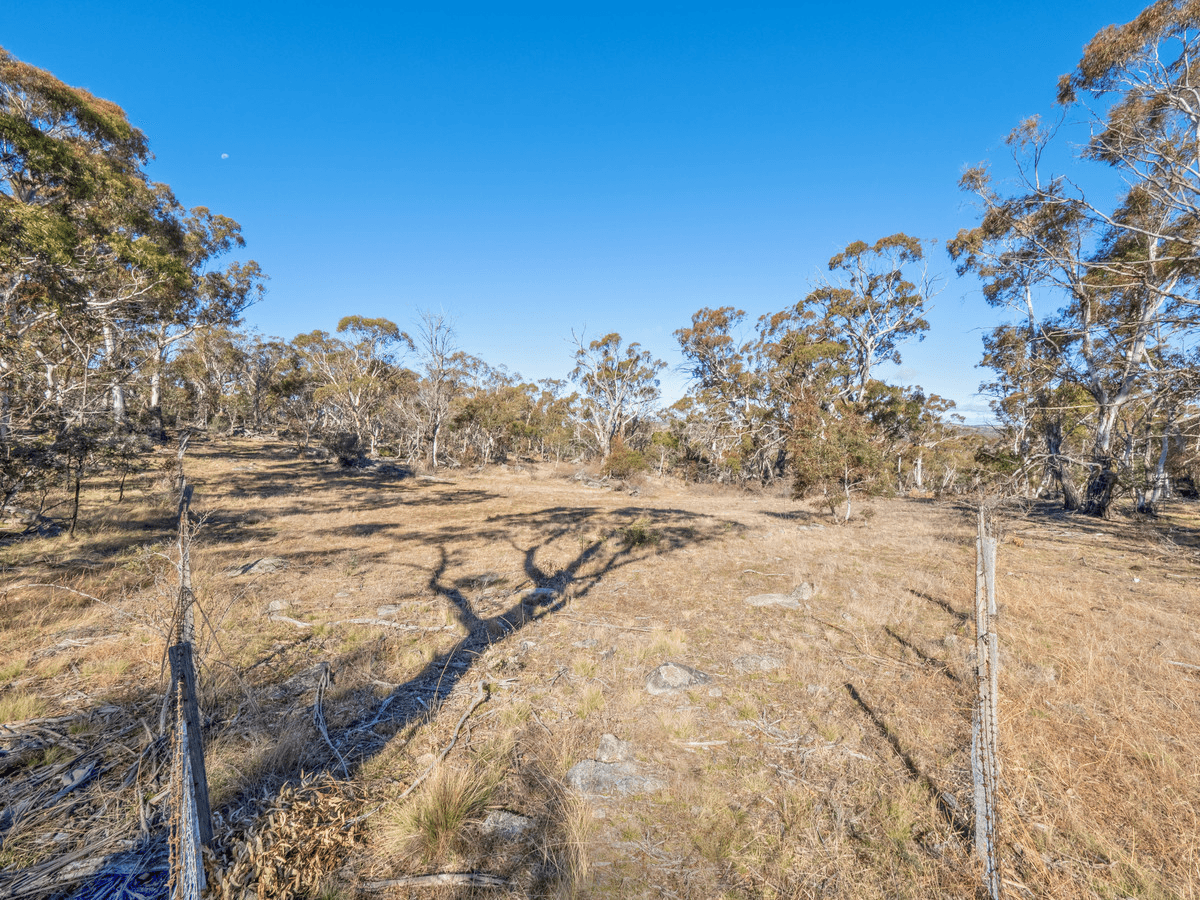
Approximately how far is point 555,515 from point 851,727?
1251cm


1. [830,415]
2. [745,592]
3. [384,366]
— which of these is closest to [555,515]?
[745,592]

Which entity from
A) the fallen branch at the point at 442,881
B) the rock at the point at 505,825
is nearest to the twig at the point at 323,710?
the fallen branch at the point at 442,881

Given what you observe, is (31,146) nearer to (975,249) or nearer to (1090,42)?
(1090,42)

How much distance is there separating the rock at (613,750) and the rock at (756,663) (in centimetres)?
199

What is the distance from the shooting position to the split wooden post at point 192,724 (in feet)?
6.31

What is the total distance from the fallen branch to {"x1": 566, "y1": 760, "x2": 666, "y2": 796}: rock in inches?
34.1

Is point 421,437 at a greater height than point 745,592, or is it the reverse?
point 421,437

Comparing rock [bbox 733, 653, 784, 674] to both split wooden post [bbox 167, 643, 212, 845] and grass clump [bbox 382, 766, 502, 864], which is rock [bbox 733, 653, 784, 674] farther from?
split wooden post [bbox 167, 643, 212, 845]

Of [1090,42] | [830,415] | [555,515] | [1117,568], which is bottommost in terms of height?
[555,515]

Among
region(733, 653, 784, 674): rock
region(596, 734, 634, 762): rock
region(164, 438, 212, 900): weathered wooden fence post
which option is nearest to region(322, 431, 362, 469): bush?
region(733, 653, 784, 674): rock

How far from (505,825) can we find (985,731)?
3169 mm

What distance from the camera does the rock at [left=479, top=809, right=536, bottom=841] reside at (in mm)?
2854

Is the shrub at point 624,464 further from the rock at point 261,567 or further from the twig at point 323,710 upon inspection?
the twig at point 323,710

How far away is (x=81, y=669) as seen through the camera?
170 inches
